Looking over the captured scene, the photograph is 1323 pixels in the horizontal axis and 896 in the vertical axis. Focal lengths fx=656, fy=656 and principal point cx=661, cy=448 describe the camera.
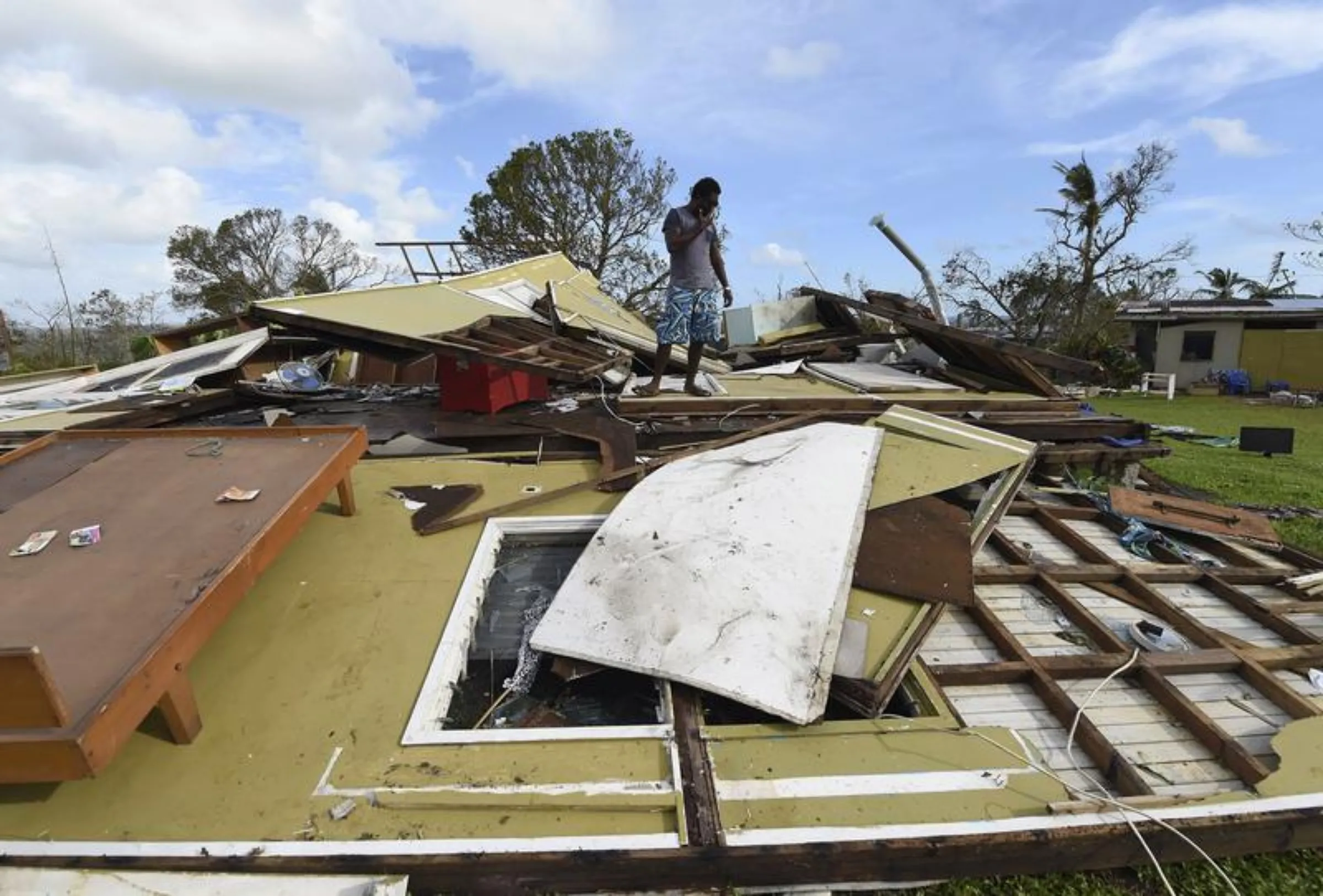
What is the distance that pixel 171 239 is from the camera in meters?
24.7

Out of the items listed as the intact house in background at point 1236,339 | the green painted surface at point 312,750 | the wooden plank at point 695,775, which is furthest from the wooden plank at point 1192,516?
the intact house in background at point 1236,339

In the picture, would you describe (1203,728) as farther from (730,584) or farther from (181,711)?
(181,711)

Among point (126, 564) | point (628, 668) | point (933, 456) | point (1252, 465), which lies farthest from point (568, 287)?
point (1252, 465)

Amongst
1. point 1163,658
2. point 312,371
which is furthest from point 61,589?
point 312,371

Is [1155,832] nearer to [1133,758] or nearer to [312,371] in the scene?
[1133,758]

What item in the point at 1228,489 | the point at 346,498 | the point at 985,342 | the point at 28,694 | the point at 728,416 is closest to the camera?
the point at 28,694

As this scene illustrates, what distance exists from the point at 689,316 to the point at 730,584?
10.5 feet

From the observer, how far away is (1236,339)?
1942 cm

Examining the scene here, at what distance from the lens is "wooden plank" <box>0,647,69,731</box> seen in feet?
4.51

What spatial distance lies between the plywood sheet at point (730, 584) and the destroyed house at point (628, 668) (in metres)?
0.01

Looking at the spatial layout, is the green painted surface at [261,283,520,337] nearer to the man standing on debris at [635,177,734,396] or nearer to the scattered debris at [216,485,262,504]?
the man standing on debris at [635,177,734,396]

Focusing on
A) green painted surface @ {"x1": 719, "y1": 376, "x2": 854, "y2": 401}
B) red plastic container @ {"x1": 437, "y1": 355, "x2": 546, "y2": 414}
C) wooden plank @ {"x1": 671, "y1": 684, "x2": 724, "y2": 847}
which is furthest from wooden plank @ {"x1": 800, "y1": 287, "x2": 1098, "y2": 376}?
wooden plank @ {"x1": 671, "y1": 684, "x2": 724, "y2": 847}

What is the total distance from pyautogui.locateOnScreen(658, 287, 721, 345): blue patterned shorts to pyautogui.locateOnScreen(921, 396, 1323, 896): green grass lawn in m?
4.15

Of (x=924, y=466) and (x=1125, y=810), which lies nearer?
(x=1125, y=810)
